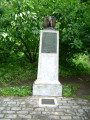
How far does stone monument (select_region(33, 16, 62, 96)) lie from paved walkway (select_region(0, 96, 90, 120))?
0.36 m

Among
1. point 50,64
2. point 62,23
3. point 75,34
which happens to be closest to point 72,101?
point 50,64

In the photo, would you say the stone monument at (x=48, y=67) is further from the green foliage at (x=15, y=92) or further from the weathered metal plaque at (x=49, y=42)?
the green foliage at (x=15, y=92)

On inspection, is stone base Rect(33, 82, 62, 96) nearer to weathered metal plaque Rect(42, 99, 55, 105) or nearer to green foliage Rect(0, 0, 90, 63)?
weathered metal plaque Rect(42, 99, 55, 105)

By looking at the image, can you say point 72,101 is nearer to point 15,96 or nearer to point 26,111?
point 26,111

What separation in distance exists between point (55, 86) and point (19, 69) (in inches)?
119

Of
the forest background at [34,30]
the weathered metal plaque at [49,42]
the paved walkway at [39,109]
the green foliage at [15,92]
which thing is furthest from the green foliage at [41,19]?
the paved walkway at [39,109]

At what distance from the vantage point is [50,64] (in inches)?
182

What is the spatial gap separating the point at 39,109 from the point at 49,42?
223 centimetres

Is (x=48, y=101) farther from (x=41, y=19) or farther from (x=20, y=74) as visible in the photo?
(x=41, y=19)

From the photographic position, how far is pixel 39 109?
3658 mm

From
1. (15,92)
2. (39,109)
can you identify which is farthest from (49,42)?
(39,109)

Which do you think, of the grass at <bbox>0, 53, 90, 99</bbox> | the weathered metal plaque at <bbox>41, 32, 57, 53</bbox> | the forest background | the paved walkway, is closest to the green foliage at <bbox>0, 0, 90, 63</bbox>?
the forest background

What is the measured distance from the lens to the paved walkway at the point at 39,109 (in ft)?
10.9

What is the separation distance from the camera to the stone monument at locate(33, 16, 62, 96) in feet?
14.9
